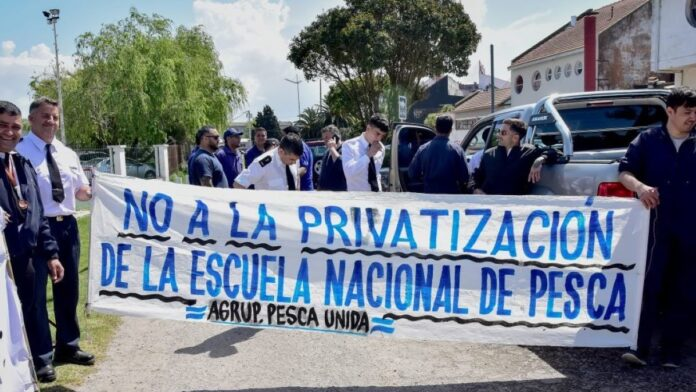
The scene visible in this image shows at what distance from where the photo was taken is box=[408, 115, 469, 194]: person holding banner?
229 inches

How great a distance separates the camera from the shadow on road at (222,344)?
480cm

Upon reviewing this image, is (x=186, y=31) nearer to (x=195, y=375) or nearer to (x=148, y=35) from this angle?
(x=148, y=35)

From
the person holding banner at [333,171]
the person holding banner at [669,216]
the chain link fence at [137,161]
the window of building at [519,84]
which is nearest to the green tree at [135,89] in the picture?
the chain link fence at [137,161]

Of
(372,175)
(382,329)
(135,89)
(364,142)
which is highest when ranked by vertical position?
(135,89)

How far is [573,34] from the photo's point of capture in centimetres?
3469

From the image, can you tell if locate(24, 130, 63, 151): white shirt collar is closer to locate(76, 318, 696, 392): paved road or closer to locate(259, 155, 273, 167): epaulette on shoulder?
locate(76, 318, 696, 392): paved road

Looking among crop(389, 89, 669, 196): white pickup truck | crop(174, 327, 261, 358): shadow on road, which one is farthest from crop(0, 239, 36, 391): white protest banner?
crop(389, 89, 669, 196): white pickup truck

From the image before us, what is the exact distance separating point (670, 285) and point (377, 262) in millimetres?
2030

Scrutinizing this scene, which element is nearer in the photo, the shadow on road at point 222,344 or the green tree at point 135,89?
the shadow on road at point 222,344

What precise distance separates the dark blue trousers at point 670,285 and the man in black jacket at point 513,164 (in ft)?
3.94

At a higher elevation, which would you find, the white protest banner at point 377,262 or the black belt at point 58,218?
the black belt at point 58,218

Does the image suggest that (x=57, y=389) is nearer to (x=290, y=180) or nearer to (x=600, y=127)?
(x=290, y=180)

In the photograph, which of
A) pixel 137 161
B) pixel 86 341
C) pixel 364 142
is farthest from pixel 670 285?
pixel 137 161

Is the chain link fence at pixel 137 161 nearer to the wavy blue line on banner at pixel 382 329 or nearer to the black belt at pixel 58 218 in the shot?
the black belt at pixel 58 218
